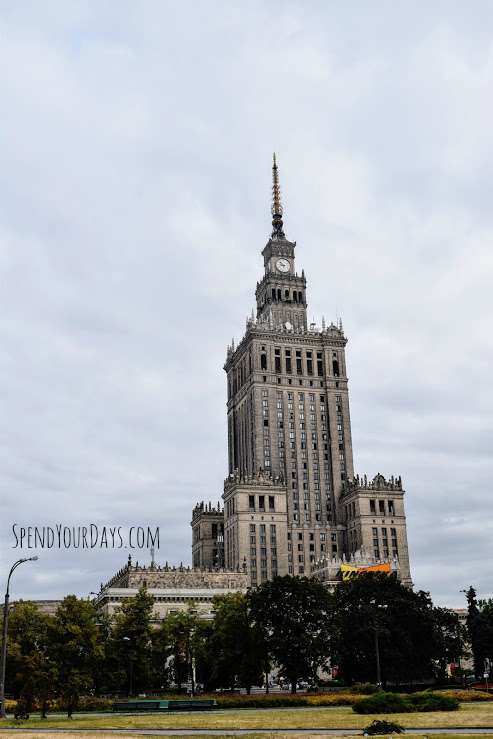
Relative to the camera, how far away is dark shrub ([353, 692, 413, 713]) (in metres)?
60.0

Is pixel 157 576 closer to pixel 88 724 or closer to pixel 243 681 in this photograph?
pixel 243 681

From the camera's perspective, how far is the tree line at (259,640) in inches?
3920

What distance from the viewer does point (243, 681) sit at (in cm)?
10175

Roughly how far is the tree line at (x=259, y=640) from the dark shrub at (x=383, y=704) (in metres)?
36.9

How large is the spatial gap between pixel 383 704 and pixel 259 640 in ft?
142

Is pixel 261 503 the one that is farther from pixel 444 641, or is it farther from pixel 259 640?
pixel 259 640

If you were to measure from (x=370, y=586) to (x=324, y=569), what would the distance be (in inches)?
2583

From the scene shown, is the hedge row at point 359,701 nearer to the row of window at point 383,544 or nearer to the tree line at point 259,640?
A: the tree line at point 259,640

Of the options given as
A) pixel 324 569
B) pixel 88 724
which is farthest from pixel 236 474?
pixel 88 724

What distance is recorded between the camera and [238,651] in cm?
10194

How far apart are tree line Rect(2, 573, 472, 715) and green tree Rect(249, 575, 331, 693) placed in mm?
129

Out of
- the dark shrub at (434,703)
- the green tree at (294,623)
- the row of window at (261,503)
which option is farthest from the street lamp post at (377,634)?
the row of window at (261,503)

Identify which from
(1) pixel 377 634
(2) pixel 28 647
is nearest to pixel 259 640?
(1) pixel 377 634

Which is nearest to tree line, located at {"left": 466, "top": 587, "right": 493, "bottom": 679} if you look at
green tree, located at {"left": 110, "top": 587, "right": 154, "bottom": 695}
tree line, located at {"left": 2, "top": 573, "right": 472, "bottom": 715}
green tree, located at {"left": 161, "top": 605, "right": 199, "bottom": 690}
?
tree line, located at {"left": 2, "top": 573, "right": 472, "bottom": 715}
